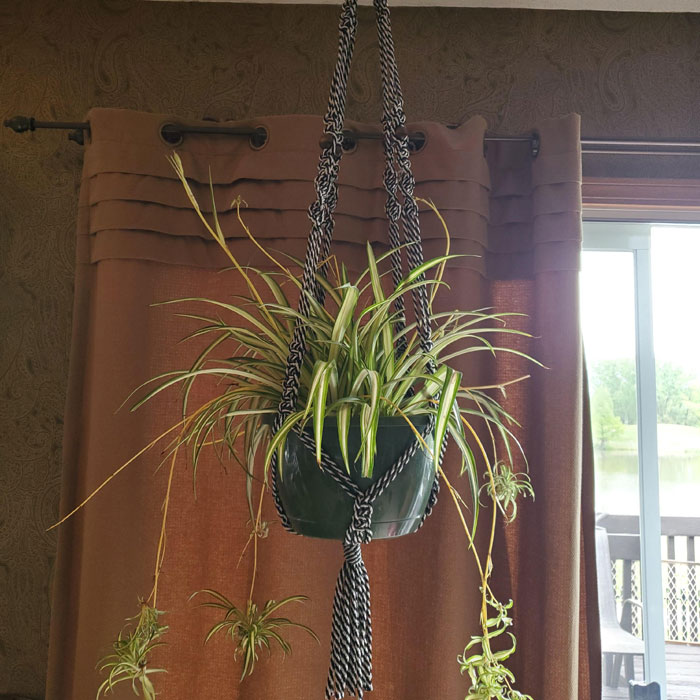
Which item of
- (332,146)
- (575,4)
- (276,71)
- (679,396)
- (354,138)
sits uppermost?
(575,4)

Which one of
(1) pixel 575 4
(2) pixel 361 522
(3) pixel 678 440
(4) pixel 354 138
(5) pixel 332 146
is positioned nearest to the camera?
(2) pixel 361 522

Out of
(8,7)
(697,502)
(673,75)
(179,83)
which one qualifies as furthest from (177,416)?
(673,75)

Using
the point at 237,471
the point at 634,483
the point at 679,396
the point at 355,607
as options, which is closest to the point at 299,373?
the point at 355,607

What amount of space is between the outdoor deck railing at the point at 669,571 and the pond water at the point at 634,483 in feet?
0.09

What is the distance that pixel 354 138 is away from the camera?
147cm

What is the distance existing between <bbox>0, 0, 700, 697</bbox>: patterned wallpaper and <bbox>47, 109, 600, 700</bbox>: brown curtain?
21cm

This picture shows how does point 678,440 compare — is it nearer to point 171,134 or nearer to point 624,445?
point 624,445

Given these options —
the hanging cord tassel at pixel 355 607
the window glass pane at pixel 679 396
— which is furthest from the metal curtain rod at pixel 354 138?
the hanging cord tassel at pixel 355 607

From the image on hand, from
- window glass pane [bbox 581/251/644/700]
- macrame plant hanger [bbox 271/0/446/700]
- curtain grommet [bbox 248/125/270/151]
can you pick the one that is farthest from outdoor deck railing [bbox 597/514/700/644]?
curtain grommet [bbox 248/125/270/151]

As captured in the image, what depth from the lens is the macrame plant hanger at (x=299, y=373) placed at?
29.2 inches

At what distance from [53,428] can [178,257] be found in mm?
528

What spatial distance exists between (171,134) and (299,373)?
0.96m

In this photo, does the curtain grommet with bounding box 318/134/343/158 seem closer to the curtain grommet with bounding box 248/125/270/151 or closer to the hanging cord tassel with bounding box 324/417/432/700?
the hanging cord tassel with bounding box 324/417/432/700

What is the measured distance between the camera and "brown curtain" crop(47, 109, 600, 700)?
4.54 feet
